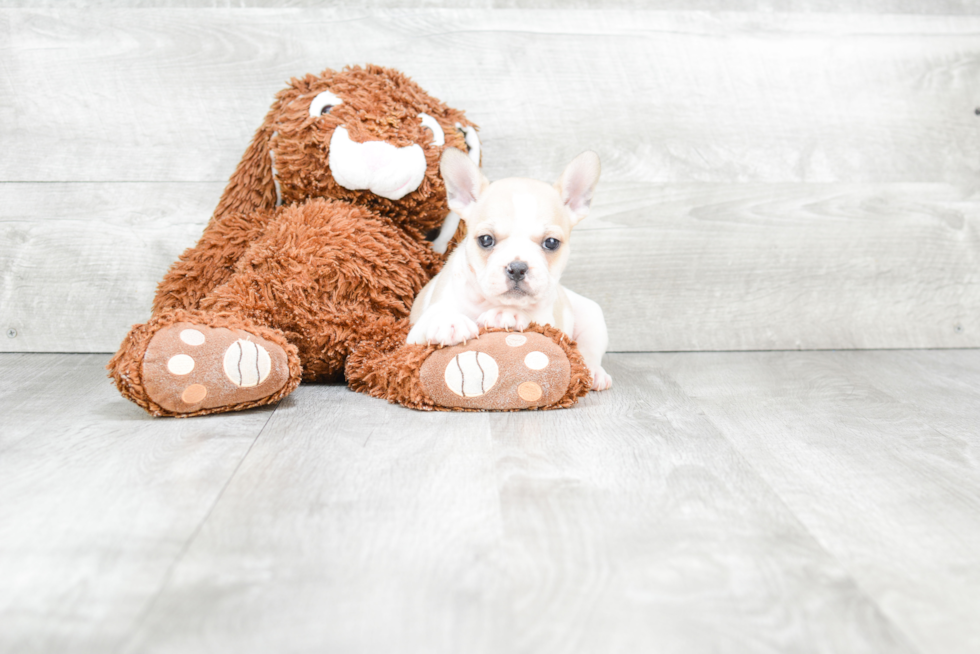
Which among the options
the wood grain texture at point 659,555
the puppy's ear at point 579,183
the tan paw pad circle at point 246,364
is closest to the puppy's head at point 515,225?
the puppy's ear at point 579,183

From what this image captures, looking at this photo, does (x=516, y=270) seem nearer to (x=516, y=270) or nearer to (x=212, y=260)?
(x=516, y=270)

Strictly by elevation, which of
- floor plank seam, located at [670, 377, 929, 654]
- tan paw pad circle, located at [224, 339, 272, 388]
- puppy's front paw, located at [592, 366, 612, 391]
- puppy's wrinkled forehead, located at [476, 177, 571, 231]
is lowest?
puppy's front paw, located at [592, 366, 612, 391]

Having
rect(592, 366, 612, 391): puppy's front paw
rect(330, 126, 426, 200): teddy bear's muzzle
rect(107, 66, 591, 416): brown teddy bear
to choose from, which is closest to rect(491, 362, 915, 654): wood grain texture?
rect(107, 66, 591, 416): brown teddy bear

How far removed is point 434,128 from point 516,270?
40 centimetres

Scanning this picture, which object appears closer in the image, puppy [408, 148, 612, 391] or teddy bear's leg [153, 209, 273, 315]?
puppy [408, 148, 612, 391]

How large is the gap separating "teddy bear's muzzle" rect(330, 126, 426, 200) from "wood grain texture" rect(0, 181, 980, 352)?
427mm

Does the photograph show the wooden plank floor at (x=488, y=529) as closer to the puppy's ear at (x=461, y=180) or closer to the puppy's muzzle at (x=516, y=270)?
the puppy's muzzle at (x=516, y=270)

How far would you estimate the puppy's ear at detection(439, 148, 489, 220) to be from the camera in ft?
4.21

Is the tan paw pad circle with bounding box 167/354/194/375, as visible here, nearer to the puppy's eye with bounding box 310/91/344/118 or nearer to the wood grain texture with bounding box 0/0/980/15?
the puppy's eye with bounding box 310/91/344/118

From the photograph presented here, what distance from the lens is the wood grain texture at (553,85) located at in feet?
5.36

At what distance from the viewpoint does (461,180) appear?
1318 millimetres

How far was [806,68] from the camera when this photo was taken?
1.76 meters

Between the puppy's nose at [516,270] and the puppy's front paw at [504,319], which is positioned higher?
the puppy's nose at [516,270]

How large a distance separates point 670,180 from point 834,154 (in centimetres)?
38
